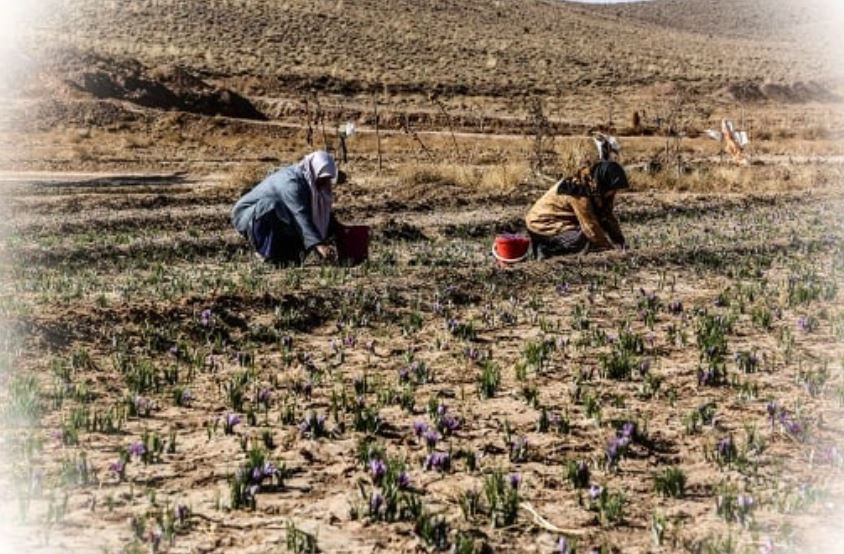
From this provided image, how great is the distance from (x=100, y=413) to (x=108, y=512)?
4.51 ft

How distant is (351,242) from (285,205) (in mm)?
771

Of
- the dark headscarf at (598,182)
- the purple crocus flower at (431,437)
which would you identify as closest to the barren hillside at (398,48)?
the dark headscarf at (598,182)

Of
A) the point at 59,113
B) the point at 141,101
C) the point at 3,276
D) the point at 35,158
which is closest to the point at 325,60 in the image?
the point at 141,101

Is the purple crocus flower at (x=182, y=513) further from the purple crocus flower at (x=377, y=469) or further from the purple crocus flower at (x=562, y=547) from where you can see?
the purple crocus flower at (x=562, y=547)

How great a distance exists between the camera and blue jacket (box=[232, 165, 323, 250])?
9.77m

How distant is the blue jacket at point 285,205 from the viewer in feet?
32.1

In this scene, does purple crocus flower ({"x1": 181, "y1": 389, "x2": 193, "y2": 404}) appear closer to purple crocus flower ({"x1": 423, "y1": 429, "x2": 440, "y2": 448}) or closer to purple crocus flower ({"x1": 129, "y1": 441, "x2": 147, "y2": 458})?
purple crocus flower ({"x1": 129, "y1": 441, "x2": 147, "y2": 458})

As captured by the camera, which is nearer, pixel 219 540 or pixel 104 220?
pixel 219 540

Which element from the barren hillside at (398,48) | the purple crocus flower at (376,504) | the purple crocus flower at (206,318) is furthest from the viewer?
the barren hillside at (398,48)

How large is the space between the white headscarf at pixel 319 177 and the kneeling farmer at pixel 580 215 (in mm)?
2228

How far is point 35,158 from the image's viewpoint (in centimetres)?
2716

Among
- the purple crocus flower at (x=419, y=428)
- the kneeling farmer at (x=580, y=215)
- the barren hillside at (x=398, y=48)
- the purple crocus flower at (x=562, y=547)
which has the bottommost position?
the purple crocus flower at (x=562, y=547)

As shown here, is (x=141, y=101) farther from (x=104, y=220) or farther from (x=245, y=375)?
(x=245, y=375)

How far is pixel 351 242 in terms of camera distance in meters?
10.4
